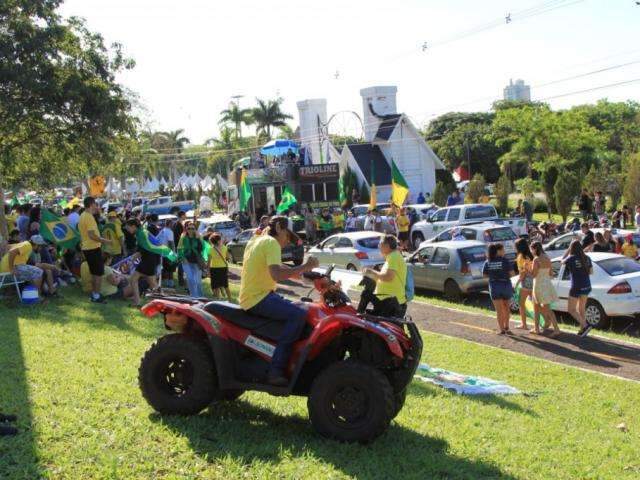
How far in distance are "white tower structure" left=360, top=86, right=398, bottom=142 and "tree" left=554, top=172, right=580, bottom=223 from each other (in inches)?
849

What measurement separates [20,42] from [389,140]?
3710cm

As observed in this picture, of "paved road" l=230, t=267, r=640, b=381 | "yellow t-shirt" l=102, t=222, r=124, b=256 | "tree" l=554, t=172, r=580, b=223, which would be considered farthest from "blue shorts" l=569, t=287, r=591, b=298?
"tree" l=554, t=172, r=580, b=223

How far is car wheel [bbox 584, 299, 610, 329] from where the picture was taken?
13148 mm

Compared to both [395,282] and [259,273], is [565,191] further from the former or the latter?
[259,273]

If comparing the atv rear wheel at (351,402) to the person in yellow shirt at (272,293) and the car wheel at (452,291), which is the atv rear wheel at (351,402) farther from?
the car wheel at (452,291)

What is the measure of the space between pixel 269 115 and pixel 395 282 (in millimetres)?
66103

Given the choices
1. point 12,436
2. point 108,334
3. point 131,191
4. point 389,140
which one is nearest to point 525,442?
point 12,436

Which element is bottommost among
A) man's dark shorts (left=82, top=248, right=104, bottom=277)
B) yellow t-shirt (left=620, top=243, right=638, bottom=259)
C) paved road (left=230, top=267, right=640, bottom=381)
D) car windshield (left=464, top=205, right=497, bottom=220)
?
paved road (left=230, top=267, right=640, bottom=381)

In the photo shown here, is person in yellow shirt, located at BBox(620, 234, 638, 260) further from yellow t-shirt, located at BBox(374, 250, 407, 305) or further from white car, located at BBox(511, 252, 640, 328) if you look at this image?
yellow t-shirt, located at BBox(374, 250, 407, 305)

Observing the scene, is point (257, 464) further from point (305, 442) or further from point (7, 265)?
point (7, 265)

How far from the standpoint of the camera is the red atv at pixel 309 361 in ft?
17.8

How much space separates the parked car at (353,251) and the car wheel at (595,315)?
22.0ft

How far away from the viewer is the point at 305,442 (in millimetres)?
5523

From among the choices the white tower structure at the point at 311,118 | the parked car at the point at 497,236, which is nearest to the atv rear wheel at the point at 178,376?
the parked car at the point at 497,236
